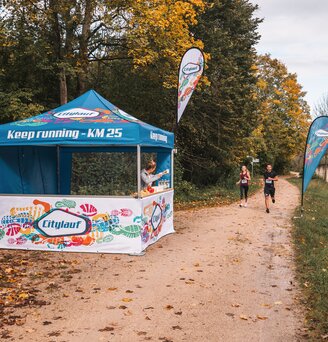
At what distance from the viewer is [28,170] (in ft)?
36.3

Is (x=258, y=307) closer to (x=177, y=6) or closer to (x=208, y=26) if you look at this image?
(x=177, y=6)

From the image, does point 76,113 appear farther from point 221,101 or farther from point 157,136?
point 221,101

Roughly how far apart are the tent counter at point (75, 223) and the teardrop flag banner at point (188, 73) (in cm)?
354

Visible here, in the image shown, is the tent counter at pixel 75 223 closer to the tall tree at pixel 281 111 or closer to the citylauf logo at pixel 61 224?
the citylauf logo at pixel 61 224

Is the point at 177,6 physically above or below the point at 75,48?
above

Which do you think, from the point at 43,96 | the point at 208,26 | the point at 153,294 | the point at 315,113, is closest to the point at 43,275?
the point at 153,294

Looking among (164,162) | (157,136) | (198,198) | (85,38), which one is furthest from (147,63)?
(157,136)

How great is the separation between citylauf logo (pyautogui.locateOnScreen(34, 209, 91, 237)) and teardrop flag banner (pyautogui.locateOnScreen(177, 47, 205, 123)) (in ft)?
13.7

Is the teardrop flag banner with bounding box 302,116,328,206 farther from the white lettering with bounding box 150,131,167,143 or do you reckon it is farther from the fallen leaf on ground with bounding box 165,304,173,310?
the fallen leaf on ground with bounding box 165,304,173,310

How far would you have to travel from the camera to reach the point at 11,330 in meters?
4.86

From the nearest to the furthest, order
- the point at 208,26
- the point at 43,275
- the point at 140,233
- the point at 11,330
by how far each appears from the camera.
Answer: the point at 11,330 → the point at 43,275 → the point at 140,233 → the point at 208,26

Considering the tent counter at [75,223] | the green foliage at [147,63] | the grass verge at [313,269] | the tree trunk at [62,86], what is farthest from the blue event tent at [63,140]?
the tree trunk at [62,86]

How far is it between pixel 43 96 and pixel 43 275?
13.9 metres

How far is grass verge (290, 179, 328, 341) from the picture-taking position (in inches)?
205
